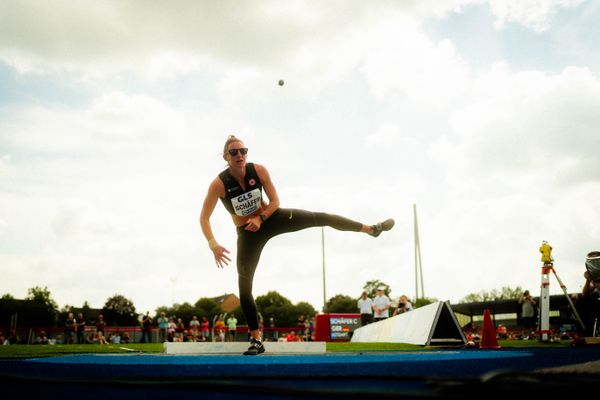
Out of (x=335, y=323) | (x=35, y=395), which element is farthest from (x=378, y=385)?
(x=335, y=323)

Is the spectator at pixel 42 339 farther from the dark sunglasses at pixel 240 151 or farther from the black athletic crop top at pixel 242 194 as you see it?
→ the dark sunglasses at pixel 240 151

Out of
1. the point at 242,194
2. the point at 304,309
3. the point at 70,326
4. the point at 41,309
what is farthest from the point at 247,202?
the point at 304,309

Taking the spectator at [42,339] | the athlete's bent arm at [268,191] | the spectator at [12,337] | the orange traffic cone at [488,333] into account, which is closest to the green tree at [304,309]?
the spectator at [42,339]

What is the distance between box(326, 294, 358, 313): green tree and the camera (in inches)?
4316

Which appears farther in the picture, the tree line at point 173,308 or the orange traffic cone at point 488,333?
the tree line at point 173,308

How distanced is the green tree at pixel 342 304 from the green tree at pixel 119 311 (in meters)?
41.5

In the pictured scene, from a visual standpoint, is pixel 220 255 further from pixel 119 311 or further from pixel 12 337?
pixel 119 311

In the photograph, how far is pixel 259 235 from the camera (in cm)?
588

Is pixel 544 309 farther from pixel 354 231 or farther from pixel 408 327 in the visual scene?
pixel 354 231

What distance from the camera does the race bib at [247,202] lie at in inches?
230

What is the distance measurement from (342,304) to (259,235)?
10974 cm

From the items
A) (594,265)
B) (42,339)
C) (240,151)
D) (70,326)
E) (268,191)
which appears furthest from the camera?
(42,339)

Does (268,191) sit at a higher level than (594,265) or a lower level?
higher

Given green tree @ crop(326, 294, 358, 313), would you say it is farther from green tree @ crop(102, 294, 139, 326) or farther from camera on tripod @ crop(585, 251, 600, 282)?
camera on tripod @ crop(585, 251, 600, 282)
